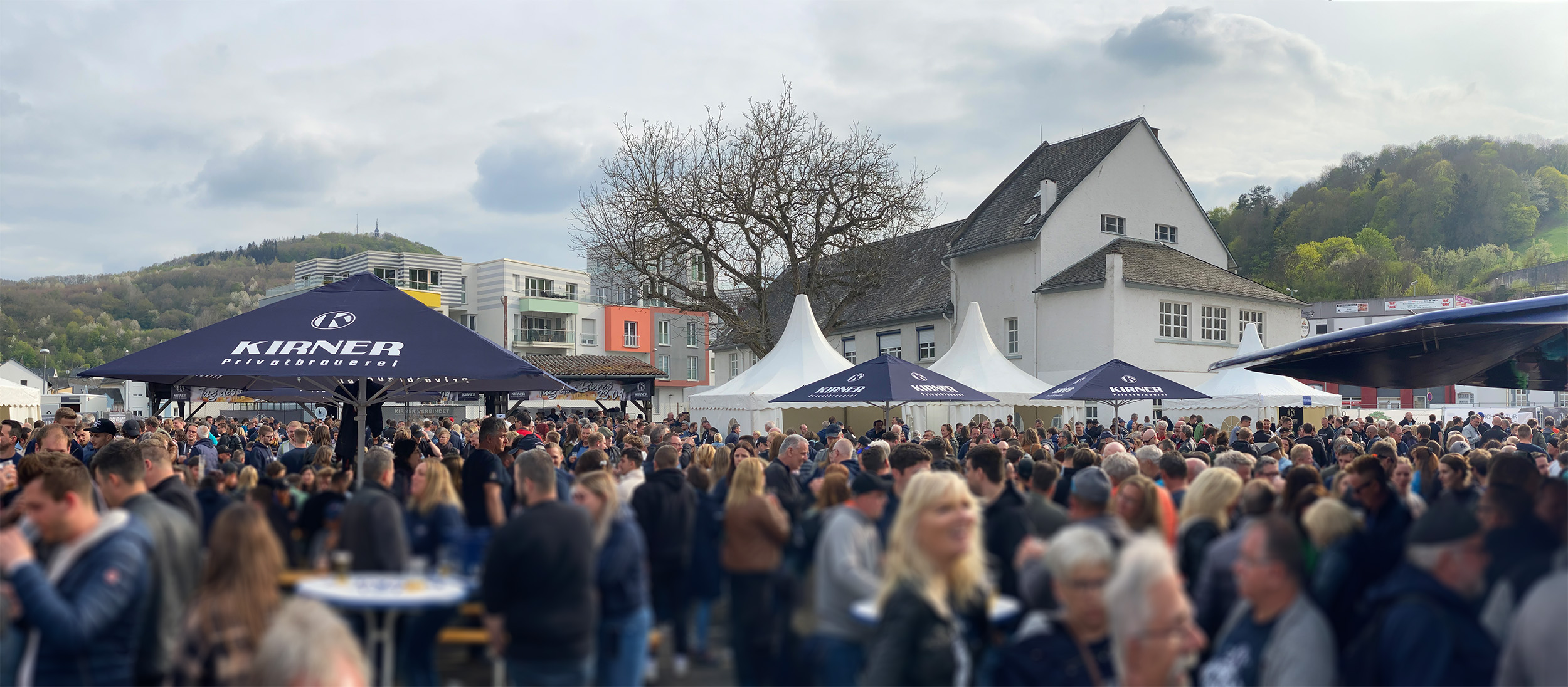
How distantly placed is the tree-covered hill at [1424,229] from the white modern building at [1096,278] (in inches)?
1540

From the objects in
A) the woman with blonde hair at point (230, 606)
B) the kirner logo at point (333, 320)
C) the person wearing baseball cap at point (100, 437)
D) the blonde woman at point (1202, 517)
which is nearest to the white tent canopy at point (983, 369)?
the kirner logo at point (333, 320)

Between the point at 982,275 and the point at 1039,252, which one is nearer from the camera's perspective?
the point at 1039,252

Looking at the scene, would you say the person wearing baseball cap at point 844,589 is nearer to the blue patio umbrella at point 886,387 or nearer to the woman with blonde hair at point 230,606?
the woman with blonde hair at point 230,606

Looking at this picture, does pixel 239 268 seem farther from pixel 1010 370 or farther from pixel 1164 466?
pixel 1164 466

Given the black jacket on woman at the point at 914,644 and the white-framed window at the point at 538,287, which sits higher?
the white-framed window at the point at 538,287

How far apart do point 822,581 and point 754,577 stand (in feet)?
1.17

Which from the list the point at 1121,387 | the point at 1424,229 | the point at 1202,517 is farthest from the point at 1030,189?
the point at 1424,229

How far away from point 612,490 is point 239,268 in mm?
115787

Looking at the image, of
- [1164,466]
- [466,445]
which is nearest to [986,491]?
[1164,466]

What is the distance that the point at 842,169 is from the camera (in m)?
28.9

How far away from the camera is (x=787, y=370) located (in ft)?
69.6

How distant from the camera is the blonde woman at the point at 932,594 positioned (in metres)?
3.84

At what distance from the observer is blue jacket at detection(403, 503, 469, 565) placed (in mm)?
4203

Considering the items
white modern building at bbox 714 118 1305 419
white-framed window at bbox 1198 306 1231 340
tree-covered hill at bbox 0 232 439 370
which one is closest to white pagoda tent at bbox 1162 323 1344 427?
white modern building at bbox 714 118 1305 419
